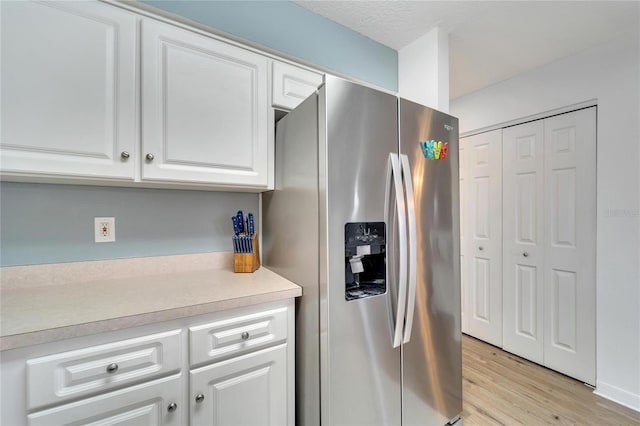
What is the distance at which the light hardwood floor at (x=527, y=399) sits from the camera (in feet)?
5.44

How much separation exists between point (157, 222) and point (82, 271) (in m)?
0.38

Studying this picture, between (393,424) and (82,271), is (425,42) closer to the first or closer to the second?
(393,424)

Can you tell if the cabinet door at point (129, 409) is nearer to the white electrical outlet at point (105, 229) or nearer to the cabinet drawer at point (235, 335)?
the cabinet drawer at point (235, 335)

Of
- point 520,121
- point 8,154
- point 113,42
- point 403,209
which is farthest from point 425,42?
point 8,154

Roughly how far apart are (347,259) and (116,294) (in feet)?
3.12

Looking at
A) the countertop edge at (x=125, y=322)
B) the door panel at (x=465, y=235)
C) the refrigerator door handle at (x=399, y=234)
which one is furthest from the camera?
the door panel at (x=465, y=235)

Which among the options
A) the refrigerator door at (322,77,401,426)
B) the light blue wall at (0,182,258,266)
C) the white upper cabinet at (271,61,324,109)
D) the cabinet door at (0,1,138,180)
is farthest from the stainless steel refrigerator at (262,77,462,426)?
the cabinet door at (0,1,138,180)

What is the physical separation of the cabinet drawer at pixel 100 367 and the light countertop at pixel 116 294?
64 millimetres

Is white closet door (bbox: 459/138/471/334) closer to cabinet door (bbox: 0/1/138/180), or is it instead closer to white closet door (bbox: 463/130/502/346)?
white closet door (bbox: 463/130/502/346)

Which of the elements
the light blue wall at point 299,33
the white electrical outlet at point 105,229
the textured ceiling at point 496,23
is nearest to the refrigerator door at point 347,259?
the light blue wall at point 299,33

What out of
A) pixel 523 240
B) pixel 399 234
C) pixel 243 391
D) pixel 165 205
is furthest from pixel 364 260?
pixel 523 240

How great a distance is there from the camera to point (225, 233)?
163 cm

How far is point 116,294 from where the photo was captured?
109 cm

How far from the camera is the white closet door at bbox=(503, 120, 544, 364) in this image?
2281 millimetres
